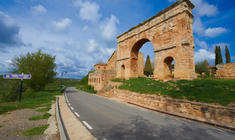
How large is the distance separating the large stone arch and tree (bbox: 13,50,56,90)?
18.0 meters

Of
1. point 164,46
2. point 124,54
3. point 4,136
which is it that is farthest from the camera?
point 124,54

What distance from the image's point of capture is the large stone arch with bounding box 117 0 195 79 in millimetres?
11695

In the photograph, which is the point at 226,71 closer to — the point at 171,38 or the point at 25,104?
the point at 171,38

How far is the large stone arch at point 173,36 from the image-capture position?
1170cm

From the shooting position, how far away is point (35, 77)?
66.7ft

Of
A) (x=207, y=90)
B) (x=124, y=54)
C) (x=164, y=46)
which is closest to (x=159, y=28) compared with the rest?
(x=164, y=46)

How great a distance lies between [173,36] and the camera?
12.6 metres

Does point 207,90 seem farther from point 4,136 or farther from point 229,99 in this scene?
point 4,136

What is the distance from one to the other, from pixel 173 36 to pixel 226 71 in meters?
9.61

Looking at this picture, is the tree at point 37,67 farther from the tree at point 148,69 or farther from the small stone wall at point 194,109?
the tree at point 148,69

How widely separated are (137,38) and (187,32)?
7.46 meters

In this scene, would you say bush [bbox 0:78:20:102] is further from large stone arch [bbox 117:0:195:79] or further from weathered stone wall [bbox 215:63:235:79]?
weathered stone wall [bbox 215:63:235:79]

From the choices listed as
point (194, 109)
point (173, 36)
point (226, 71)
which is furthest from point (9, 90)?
point (226, 71)

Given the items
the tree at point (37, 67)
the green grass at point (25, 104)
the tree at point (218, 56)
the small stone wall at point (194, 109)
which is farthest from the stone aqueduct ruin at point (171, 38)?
the tree at point (218, 56)
